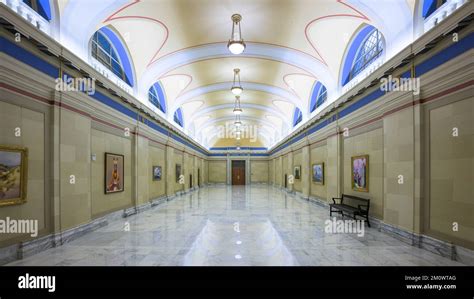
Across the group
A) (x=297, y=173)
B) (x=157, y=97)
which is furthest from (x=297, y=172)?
(x=157, y=97)

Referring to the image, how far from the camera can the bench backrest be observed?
7.49m

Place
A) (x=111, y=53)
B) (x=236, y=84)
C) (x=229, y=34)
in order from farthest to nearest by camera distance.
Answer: (x=236, y=84)
(x=229, y=34)
(x=111, y=53)

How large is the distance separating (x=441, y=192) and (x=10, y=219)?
8.39m

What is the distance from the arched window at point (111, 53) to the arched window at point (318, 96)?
927 centimetres

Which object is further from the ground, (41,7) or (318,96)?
(41,7)

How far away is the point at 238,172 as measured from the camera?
31281mm

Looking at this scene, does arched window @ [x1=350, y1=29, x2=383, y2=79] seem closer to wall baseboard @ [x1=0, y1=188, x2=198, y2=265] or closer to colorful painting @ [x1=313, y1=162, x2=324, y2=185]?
colorful painting @ [x1=313, y1=162, x2=324, y2=185]

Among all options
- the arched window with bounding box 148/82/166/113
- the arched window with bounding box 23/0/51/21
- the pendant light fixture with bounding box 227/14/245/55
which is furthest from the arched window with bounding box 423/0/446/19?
the arched window with bounding box 148/82/166/113

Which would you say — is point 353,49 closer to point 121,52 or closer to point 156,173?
point 121,52

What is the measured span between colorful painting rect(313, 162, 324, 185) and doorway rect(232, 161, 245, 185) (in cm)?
1884

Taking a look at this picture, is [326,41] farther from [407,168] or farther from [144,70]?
[144,70]

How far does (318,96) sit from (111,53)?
10.1m

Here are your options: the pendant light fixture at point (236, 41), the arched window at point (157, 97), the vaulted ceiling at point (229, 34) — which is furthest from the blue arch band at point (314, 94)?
the arched window at point (157, 97)

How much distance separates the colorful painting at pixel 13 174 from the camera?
427cm
